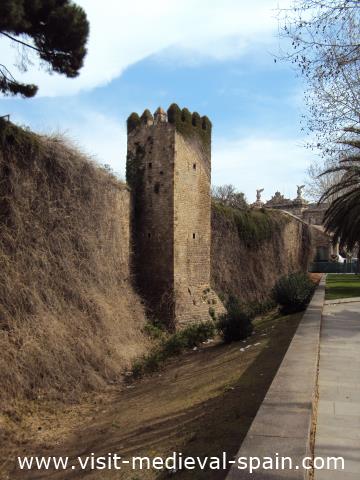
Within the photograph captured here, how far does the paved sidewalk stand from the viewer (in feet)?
11.7

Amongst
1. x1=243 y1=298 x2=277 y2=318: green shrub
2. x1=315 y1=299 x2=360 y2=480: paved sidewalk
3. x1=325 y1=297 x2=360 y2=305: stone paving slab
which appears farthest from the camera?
x1=243 y1=298 x2=277 y2=318: green shrub

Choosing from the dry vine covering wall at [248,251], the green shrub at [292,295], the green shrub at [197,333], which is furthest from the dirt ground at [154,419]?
the dry vine covering wall at [248,251]

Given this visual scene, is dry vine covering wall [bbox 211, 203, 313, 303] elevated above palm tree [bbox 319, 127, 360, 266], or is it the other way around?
palm tree [bbox 319, 127, 360, 266]

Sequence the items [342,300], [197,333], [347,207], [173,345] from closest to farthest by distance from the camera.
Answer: [173,345] → [197,333] → [342,300] → [347,207]

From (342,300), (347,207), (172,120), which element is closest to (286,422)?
(172,120)

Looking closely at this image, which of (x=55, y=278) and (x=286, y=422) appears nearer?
(x=286, y=422)

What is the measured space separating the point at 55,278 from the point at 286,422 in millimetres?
5738

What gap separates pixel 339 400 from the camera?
4.88 meters

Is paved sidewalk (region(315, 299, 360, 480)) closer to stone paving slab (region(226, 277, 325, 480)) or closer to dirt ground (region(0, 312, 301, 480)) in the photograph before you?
stone paving slab (region(226, 277, 325, 480))

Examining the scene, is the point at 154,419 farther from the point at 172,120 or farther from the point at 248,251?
the point at 248,251

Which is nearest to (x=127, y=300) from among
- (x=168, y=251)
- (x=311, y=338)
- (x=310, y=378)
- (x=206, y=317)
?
(x=168, y=251)

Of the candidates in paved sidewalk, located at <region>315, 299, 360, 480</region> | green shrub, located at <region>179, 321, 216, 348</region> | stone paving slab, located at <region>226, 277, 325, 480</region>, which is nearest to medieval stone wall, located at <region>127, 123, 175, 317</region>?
green shrub, located at <region>179, 321, 216, 348</region>

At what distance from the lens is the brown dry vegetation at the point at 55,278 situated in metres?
7.32

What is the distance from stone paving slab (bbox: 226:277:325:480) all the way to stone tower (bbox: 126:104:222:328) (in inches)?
246
